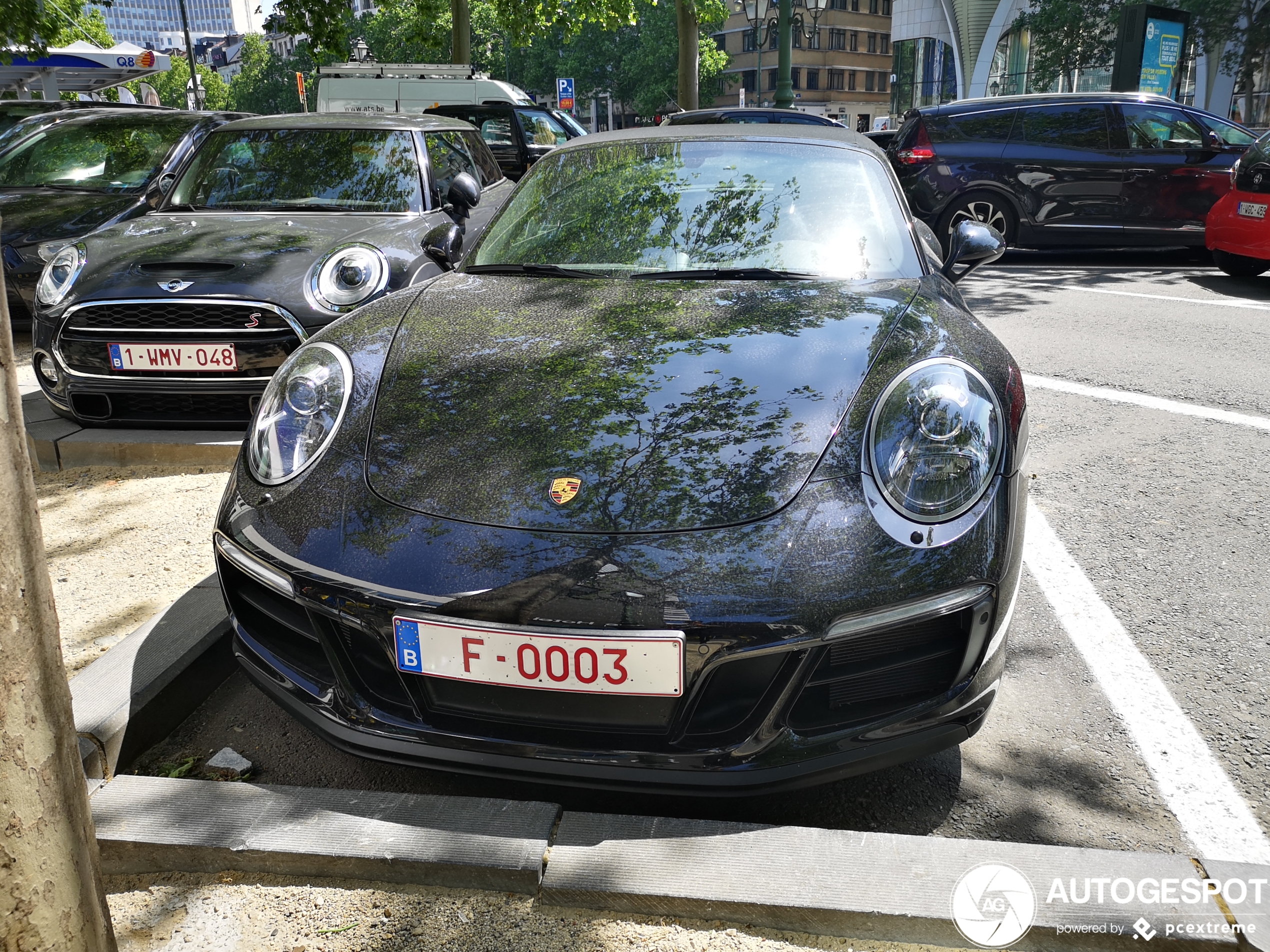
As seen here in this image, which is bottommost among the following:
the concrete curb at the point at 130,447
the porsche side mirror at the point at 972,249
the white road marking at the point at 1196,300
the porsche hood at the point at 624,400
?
the white road marking at the point at 1196,300

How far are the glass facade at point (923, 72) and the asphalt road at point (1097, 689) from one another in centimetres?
5269

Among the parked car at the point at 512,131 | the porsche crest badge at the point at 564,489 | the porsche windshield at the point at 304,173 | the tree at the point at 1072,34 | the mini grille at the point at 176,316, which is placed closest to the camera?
the porsche crest badge at the point at 564,489

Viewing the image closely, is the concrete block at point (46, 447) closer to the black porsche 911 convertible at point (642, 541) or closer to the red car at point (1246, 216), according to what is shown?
the black porsche 911 convertible at point (642, 541)

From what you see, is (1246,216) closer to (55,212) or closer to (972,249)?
(972,249)

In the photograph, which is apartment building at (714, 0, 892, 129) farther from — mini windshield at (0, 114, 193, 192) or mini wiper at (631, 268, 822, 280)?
mini wiper at (631, 268, 822, 280)

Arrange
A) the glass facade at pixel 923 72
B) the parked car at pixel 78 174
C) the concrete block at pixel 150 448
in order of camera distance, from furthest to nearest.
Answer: the glass facade at pixel 923 72 → the parked car at pixel 78 174 → the concrete block at pixel 150 448

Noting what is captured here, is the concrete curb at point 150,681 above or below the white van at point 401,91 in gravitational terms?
below

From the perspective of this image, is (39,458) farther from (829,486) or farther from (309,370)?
(829,486)

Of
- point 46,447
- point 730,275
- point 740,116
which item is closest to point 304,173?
point 46,447

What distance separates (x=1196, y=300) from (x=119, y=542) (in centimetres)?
804

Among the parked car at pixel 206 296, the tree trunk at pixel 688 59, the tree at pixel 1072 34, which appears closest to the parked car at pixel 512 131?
the parked car at pixel 206 296

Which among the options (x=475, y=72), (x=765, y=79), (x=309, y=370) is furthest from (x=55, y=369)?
(x=765, y=79)

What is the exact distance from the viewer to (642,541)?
1.90 metres

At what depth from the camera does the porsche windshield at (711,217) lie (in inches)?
117
